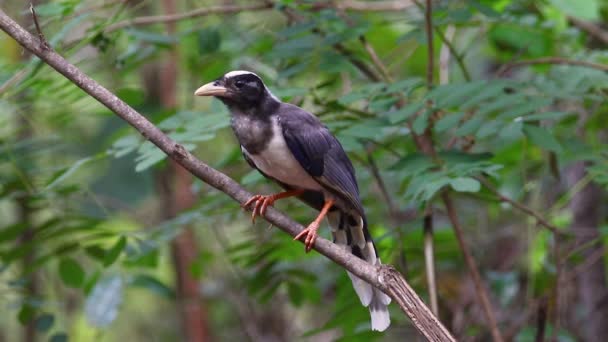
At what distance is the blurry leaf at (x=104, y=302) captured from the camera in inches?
156

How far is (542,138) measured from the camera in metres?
3.40

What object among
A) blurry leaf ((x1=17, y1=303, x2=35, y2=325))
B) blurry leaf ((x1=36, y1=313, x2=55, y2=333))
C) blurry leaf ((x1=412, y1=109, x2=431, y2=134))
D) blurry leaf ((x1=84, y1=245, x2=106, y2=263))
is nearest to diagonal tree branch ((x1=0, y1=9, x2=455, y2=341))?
blurry leaf ((x1=412, y1=109, x2=431, y2=134))

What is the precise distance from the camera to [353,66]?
13.5ft

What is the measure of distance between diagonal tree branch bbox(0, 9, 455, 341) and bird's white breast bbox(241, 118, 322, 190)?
586 mm

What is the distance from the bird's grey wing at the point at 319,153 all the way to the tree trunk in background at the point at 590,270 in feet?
7.92

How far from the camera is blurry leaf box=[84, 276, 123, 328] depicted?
3.96 metres

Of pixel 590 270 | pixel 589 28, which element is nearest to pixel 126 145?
pixel 589 28

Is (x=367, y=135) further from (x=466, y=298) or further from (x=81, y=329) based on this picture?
(x=81, y=329)

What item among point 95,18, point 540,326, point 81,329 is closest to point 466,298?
point 540,326

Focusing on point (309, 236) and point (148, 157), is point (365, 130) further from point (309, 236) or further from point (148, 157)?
point (148, 157)

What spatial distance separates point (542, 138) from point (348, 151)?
0.83 metres

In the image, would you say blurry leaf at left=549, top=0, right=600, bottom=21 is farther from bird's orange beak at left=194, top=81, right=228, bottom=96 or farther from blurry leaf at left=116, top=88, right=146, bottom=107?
blurry leaf at left=116, top=88, right=146, bottom=107

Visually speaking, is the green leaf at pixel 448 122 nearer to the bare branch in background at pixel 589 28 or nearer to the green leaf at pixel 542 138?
the green leaf at pixel 542 138

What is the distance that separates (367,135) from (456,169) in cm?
41
